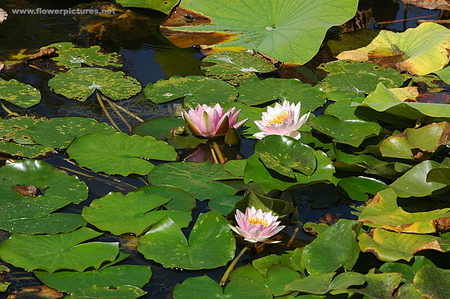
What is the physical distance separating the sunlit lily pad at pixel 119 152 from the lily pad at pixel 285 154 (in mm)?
481

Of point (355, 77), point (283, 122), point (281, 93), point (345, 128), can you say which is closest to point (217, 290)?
point (283, 122)

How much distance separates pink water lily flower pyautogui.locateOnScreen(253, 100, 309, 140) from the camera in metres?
2.21

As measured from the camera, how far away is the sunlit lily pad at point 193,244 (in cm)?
173

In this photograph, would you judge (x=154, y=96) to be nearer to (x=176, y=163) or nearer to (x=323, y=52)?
(x=176, y=163)

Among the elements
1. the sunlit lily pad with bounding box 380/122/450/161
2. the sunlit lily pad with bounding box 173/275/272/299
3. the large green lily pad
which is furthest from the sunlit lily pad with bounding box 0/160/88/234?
the large green lily pad

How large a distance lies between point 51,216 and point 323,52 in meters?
2.36

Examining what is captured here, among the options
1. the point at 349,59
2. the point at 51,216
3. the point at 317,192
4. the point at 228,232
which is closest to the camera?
the point at 228,232

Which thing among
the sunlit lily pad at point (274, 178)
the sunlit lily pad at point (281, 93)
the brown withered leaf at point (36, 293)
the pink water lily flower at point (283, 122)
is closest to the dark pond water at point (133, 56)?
the brown withered leaf at point (36, 293)

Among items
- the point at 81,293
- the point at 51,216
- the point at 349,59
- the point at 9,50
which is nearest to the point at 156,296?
the point at 81,293

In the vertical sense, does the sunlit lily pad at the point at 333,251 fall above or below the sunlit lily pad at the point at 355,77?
above

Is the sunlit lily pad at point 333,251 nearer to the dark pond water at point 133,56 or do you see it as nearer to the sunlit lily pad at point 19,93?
the dark pond water at point 133,56

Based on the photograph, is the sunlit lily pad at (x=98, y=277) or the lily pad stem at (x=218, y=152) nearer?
the sunlit lily pad at (x=98, y=277)

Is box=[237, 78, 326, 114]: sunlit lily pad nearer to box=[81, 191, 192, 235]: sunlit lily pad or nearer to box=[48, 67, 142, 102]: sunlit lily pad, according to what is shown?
box=[48, 67, 142, 102]: sunlit lily pad

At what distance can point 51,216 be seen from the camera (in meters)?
1.96
